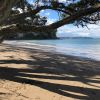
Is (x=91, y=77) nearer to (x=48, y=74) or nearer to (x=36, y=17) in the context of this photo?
(x=48, y=74)

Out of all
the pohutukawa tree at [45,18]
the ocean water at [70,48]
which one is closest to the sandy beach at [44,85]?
the pohutukawa tree at [45,18]

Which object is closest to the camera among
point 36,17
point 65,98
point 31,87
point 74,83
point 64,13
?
point 65,98

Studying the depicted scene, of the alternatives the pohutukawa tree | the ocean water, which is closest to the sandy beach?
the pohutukawa tree

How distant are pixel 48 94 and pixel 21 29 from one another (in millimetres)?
1998

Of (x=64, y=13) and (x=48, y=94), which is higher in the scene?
(x=64, y=13)

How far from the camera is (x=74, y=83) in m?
10.5

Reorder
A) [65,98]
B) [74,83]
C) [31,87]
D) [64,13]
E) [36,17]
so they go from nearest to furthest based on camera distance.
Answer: [65,98], [31,87], [74,83], [64,13], [36,17]

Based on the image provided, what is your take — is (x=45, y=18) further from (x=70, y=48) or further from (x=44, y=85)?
(x=70, y=48)

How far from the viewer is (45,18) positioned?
13.2 metres

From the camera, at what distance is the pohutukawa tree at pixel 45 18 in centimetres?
Answer: 889

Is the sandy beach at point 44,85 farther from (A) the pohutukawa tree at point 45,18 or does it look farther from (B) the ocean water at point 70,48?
(B) the ocean water at point 70,48

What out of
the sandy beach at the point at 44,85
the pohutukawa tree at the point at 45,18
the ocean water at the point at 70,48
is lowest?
the ocean water at the point at 70,48

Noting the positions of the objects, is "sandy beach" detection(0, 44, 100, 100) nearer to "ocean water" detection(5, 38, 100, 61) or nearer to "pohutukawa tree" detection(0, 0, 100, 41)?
"pohutukawa tree" detection(0, 0, 100, 41)

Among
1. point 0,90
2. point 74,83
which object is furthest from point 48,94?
point 74,83
